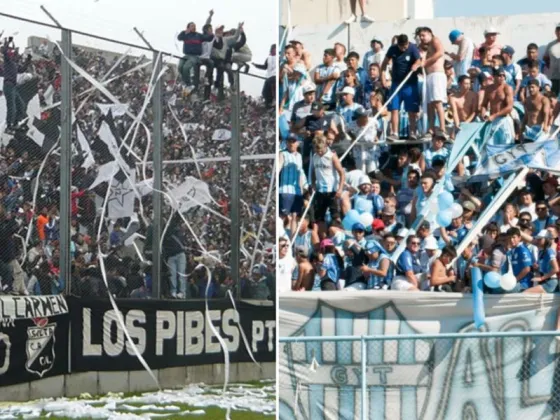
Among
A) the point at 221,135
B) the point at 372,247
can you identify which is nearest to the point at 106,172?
the point at 221,135

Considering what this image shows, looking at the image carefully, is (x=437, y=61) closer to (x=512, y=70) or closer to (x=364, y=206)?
(x=512, y=70)

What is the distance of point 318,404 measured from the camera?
27.1 feet

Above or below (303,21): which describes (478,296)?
below

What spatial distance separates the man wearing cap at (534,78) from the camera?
1037 centimetres

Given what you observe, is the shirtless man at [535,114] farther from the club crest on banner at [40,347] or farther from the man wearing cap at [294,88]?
the club crest on banner at [40,347]

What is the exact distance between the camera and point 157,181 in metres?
4.96

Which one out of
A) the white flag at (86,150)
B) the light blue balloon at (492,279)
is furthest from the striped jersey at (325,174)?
the white flag at (86,150)

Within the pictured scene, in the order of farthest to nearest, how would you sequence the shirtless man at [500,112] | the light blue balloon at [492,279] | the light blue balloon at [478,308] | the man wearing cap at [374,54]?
the man wearing cap at [374,54] < the shirtless man at [500,112] < the light blue balloon at [492,279] < the light blue balloon at [478,308]

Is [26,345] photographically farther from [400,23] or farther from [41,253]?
[400,23]

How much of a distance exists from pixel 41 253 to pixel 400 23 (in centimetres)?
848

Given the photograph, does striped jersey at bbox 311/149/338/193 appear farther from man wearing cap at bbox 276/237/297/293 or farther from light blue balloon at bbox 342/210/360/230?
man wearing cap at bbox 276/237/297/293

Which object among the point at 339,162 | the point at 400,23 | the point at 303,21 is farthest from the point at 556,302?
the point at 303,21

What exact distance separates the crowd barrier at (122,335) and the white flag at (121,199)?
352mm

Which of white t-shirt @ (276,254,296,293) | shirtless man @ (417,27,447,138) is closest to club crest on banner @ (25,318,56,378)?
white t-shirt @ (276,254,296,293)
